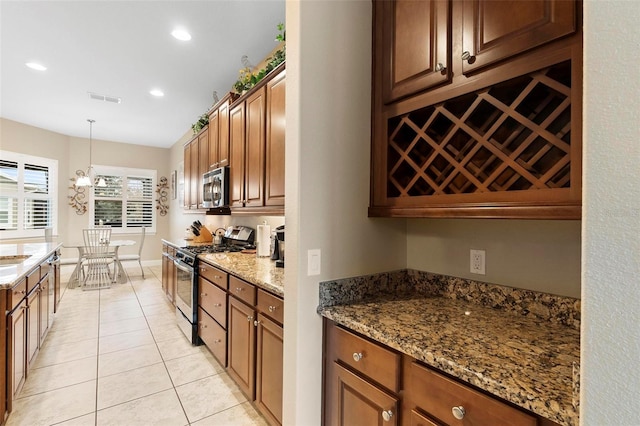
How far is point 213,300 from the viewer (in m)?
2.45

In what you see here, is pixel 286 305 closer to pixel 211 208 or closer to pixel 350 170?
pixel 350 170

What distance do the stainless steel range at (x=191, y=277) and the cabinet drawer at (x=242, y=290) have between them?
887mm

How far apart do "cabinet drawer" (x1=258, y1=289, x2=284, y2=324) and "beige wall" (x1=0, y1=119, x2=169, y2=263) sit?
6384 mm

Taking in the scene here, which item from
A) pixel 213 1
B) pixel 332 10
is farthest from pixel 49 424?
pixel 213 1

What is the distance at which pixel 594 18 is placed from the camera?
1.68 feet

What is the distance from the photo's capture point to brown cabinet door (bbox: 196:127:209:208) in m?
3.63

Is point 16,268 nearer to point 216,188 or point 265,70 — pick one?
point 216,188

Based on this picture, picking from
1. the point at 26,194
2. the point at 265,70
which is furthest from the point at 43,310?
the point at 26,194

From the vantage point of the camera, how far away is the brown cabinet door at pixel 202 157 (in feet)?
11.9

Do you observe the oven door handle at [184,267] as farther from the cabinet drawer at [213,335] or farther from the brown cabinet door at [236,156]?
the brown cabinet door at [236,156]

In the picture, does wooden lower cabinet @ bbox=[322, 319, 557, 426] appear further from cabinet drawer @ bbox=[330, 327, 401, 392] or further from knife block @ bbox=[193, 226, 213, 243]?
knife block @ bbox=[193, 226, 213, 243]

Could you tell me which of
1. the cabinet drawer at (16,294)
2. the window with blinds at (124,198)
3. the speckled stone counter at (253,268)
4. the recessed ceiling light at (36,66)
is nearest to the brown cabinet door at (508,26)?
the speckled stone counter at (253,268)

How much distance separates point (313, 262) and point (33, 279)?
2406mm

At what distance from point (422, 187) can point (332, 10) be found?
0.92 metres
